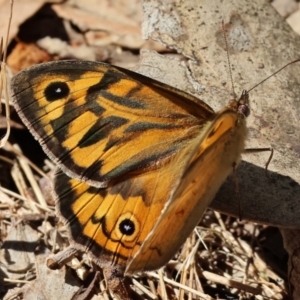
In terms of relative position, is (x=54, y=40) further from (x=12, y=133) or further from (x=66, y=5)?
(x=12, y=133)

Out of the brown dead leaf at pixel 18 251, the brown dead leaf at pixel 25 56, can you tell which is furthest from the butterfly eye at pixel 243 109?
the brown dead leaf at pixel 25 56

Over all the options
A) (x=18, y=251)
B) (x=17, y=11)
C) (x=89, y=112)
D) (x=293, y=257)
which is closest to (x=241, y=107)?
(x=89, y=112)

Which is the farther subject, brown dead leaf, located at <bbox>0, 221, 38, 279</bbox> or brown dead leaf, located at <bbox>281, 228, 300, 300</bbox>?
brown dead leaf, located at <bbox>0, 221, 38, 279</bbox>

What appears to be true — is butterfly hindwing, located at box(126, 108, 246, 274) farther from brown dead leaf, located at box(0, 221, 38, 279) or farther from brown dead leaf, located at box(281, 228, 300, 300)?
brown dead leaf, located at box(0, 221, 38, 279)

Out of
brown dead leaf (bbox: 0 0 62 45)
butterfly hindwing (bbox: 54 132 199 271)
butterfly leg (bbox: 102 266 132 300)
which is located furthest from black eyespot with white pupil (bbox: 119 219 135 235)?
brown dead leaf (bbox: 0 0 62 45)

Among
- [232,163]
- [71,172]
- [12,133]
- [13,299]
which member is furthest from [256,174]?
[12,133]

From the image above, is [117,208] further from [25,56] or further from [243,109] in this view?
[25,56]
